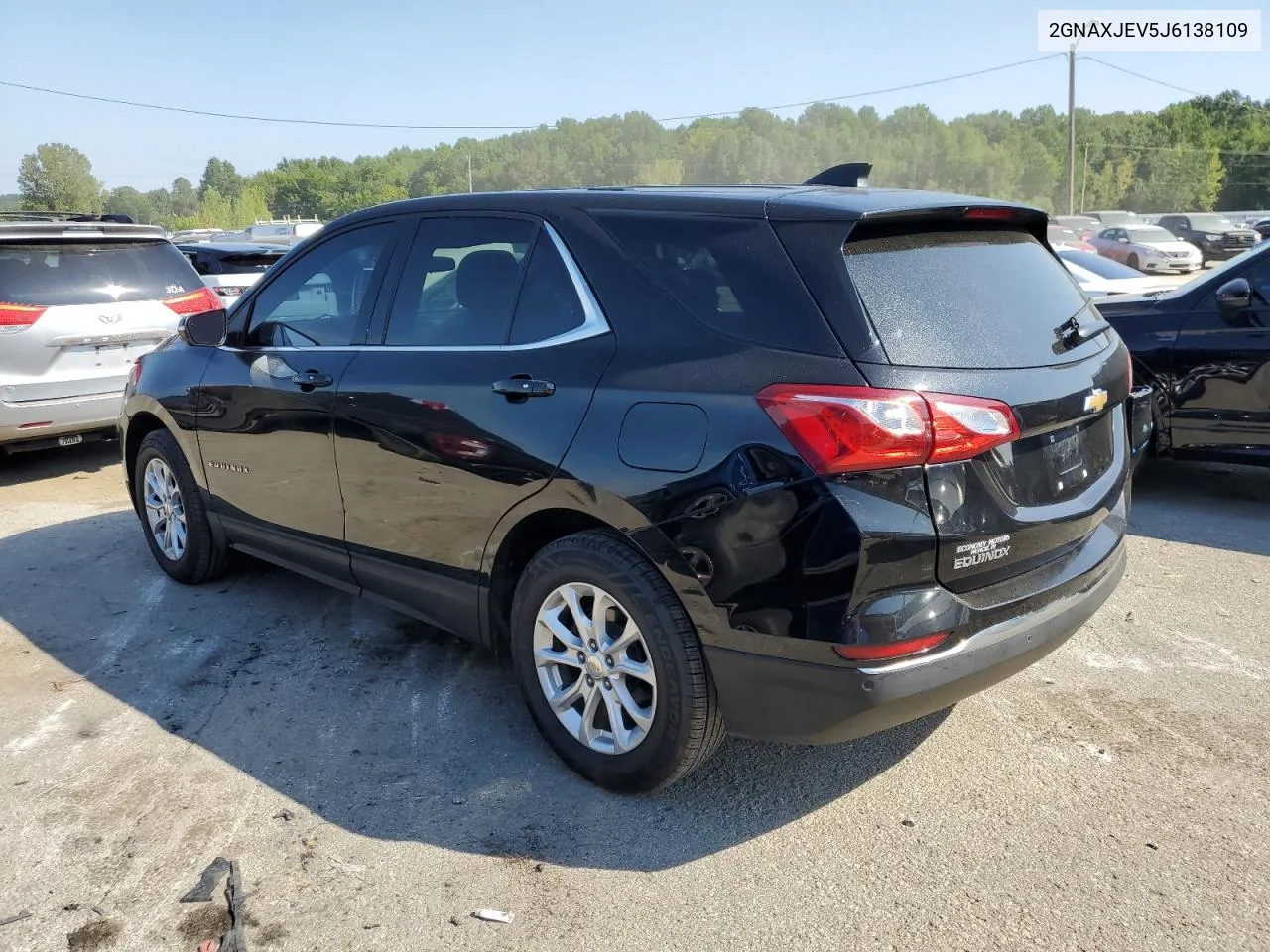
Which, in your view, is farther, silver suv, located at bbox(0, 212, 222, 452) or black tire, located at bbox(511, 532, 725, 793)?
silver suv, located at bbox(0, 212, 222, 452)

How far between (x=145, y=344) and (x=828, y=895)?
672 centimetres

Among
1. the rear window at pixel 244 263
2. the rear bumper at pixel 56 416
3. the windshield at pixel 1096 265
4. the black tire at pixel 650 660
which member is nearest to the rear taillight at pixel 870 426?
the black tire at pixel 650 660

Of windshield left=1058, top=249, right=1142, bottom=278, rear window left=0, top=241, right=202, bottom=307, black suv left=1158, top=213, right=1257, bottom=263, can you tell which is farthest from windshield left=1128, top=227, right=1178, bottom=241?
rear window left=0, top=241, right=202, bottom=307

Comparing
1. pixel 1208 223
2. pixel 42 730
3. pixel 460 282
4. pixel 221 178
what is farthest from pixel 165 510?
pixel 221 178

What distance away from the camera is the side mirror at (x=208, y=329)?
14.7 ft

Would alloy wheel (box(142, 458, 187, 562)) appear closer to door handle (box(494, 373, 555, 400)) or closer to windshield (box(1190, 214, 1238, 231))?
door handle (box(494, 373, 555, 400))

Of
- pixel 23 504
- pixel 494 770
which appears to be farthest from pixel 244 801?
pixel 23 504

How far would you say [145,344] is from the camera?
7.51 meters

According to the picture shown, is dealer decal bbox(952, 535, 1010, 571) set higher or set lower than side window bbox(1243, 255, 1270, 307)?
lower

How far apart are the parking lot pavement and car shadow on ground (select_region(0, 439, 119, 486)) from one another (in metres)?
3.81

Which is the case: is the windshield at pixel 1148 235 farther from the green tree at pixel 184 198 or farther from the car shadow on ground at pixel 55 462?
the green tree at pixel 184 198

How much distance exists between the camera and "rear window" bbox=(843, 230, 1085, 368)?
2.62 meters

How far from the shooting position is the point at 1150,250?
28.7 metres

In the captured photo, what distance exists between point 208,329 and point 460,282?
1.59 m
